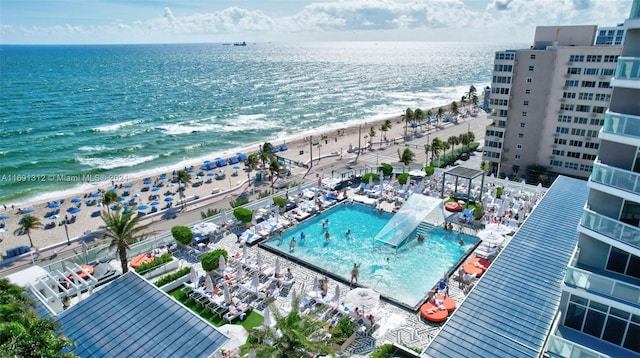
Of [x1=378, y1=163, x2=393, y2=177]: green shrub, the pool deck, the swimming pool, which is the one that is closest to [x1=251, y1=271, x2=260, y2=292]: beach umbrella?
the pool deck

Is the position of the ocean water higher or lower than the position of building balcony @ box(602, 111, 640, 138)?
lower

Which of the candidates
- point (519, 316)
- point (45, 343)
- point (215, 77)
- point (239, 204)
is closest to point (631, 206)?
A: point (519, 316)

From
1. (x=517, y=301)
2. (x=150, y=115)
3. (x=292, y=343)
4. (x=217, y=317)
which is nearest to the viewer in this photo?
(x=292, y=343)

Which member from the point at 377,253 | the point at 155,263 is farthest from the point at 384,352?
the point at 155,263

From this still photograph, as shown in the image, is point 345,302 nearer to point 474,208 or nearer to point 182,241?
point 182,241

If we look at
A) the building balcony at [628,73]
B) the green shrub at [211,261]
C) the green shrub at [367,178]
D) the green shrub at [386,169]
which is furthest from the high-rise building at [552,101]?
the green shrub at [211,261]

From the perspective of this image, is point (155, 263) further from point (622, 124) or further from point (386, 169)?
point (386, 169)

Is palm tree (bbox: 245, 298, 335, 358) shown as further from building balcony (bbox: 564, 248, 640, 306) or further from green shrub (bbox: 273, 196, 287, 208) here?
green shrub (bbox: 273, 196, 287, 208)
